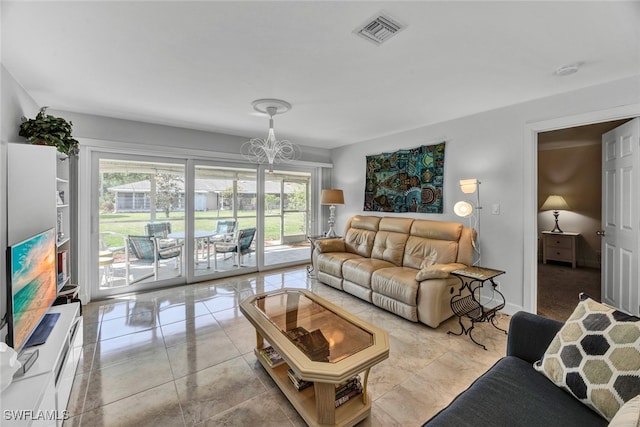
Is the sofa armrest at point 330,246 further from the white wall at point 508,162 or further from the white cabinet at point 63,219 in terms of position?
the white cabinet at point 63,219

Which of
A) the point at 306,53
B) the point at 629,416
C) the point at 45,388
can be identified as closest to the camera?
the point at 629,416

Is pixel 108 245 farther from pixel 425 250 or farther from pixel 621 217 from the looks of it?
pixel 621 217

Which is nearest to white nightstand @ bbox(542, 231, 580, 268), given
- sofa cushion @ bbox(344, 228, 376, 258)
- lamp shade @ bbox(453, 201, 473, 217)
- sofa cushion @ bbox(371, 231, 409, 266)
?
lamp shade @ bbox(453, 201, 473, 217)

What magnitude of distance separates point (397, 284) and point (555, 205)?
4.41 m

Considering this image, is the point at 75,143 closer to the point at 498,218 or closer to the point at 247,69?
the point at 247,69

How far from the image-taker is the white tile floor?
5.52 ft

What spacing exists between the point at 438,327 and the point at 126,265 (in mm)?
4139

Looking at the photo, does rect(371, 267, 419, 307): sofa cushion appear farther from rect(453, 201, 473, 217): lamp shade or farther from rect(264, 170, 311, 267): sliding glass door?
rect(264, 170, 311, 267): sliding glass door

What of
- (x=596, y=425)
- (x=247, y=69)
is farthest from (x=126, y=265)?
(x=596, y=425)

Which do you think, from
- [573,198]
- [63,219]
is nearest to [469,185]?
[573,198]

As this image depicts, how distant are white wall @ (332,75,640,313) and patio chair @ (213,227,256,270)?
3.09 metres

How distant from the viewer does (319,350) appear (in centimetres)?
170

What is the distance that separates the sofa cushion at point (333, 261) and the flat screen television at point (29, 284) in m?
2.98

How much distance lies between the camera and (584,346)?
4.09ft
